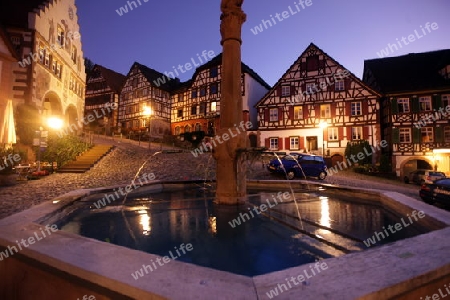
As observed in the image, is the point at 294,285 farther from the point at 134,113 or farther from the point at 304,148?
the point at 134,113

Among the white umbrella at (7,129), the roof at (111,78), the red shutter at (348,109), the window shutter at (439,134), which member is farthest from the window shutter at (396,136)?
the roof at (111,78)

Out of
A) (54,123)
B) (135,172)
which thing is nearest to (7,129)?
(54,123)

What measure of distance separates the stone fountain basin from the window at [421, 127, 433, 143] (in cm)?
2953

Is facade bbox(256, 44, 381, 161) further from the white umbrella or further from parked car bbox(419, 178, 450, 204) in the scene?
the white umbrella

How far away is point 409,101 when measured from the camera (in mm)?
27047

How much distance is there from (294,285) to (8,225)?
3.89 m

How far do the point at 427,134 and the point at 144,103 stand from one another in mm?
38186

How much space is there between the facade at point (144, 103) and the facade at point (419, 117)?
31894mm

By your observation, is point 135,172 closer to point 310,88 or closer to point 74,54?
point 74,54

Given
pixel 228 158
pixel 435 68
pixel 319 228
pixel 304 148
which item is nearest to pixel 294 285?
pixel 319 228

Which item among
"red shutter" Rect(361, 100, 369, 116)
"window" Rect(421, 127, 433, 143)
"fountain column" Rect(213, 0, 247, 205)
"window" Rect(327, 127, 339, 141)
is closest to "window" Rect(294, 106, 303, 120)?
"window" Rect(327, 127, 339, 141)

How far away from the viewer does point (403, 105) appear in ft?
89.3

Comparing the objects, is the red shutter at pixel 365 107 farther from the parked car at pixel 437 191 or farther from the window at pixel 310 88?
the parked car at pixel 437 191

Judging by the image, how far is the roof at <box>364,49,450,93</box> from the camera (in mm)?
26859
